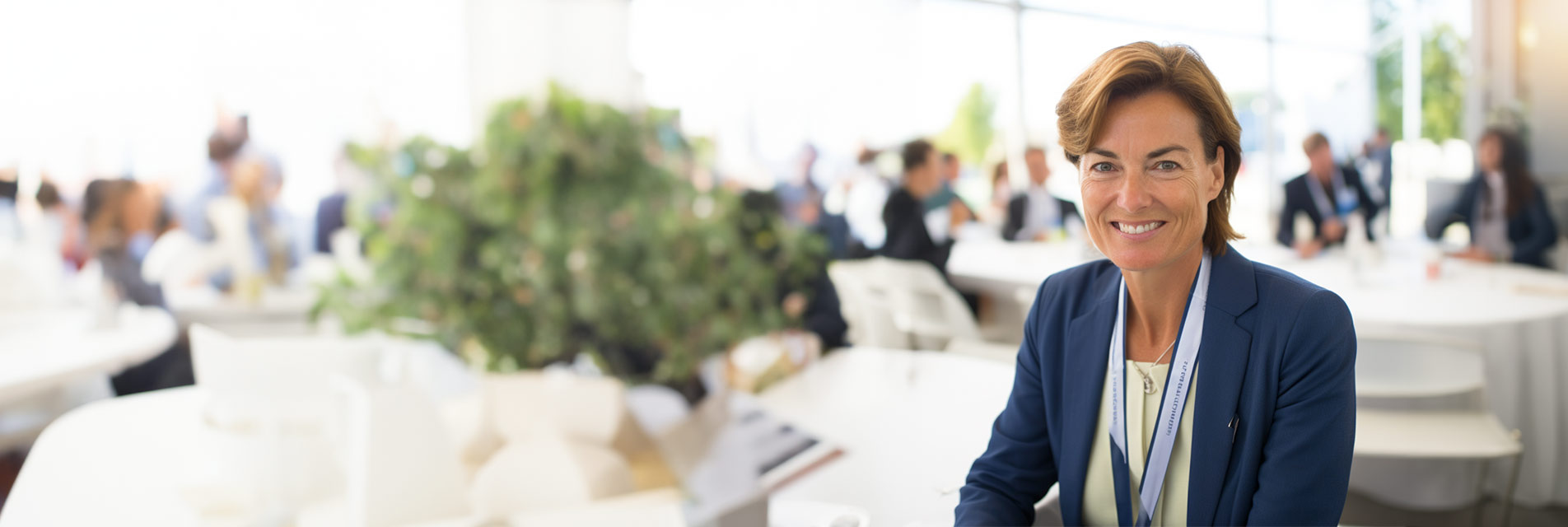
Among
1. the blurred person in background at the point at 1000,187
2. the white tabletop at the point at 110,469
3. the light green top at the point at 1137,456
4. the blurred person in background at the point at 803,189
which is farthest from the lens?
the blurred person in background at the point at 1000,187

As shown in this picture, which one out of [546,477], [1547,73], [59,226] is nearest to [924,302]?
[546,477]

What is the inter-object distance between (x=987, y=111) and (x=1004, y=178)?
3.11 feet

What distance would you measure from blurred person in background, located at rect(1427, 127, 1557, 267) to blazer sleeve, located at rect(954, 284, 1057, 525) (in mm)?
2460


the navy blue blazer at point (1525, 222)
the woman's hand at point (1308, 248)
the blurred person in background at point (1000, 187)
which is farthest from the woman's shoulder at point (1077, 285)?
the blurred person in background at point (1000, 187)

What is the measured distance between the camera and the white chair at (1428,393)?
58.5 inches

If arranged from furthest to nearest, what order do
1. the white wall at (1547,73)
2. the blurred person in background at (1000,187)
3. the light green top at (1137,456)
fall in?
the blurred person in background at (1000,187) < the white wall at (1547,73) < the light green top at (1137,456)

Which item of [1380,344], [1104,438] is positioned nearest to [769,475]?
[1104,438]

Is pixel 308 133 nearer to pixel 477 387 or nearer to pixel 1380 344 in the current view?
pixel 477 387

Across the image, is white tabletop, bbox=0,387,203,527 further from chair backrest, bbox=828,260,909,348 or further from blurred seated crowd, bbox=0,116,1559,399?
chair backrest, bbox=828,260,909,348

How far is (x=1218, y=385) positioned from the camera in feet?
2.53

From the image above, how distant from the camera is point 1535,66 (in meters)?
2.13

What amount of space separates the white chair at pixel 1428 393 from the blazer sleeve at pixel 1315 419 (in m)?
0.92

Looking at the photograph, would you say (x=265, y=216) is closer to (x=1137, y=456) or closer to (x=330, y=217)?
(x=330, y=217)

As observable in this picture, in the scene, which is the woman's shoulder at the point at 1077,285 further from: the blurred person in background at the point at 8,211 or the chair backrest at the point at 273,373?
the blurred person in background at the point at 8,211
